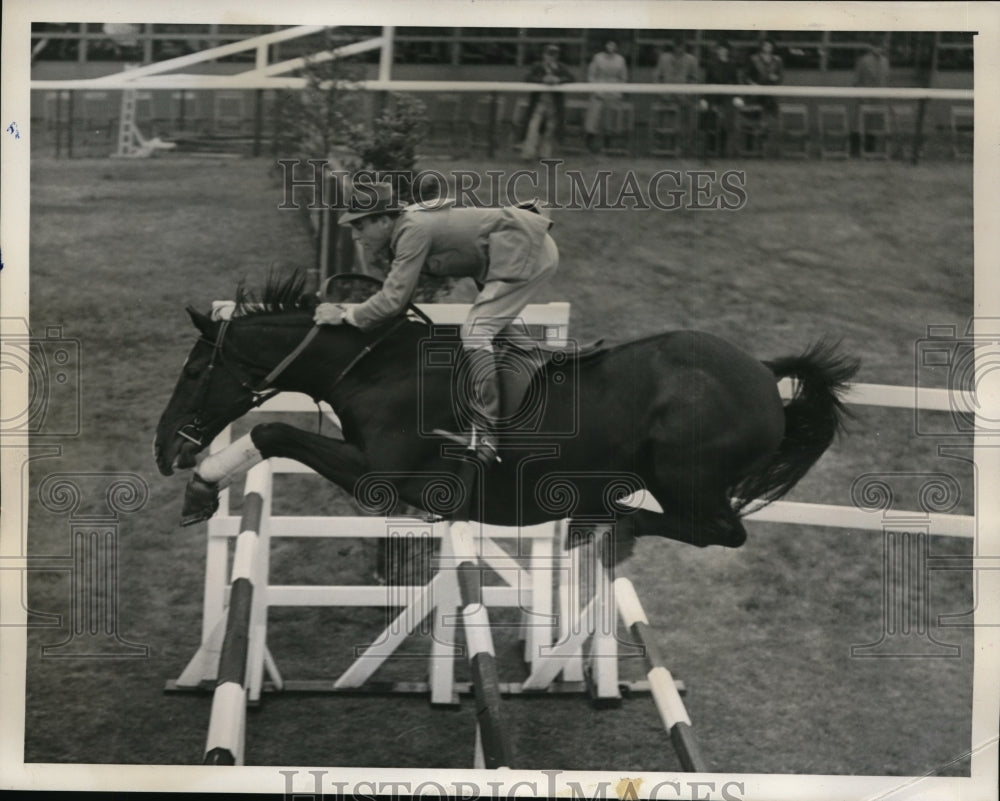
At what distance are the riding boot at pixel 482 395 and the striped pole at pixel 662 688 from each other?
624 mm

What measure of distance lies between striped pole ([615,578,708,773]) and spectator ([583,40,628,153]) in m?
1.36

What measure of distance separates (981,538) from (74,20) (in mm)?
3190

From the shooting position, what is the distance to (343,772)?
4074mm

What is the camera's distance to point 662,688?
377 cm

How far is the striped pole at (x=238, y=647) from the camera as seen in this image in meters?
3.57

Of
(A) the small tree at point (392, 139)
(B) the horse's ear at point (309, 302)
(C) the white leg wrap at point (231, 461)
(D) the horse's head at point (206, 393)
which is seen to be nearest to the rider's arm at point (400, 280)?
(B) the horse's ear at point (309, 302)

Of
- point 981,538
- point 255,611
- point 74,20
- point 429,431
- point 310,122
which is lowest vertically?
point 255,611

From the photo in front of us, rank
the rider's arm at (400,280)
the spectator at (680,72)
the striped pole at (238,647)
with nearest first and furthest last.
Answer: the striped pole at (238,647) → the rider's arm at (400,280) → the spectator at (680,72)

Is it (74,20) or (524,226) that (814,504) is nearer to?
(524,226)

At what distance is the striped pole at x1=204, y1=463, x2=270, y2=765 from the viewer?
3574 mm

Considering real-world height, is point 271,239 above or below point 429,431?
above

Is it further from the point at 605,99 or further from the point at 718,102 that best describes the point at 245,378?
the point at 718,102

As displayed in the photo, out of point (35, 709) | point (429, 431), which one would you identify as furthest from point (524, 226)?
point (35, 709)

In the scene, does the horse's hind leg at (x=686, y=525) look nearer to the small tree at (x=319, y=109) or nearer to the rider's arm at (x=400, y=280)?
the rider's arm at (x=400, y=280)
